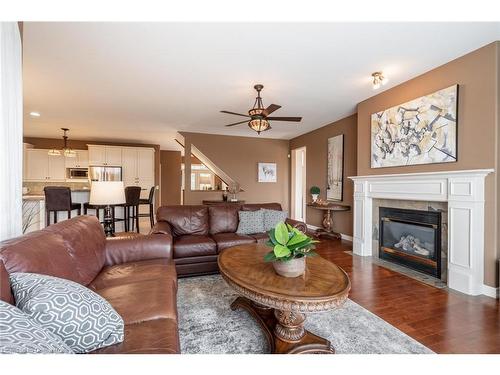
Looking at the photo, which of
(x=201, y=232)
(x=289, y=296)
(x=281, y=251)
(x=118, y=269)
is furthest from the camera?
(x=201, y=232)

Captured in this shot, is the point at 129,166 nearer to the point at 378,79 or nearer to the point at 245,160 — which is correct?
the point at 245,160

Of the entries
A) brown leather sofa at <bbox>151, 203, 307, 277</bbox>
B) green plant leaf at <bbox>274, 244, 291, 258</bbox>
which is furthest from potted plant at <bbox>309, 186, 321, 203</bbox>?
green plant leaf at <bbox>274, 244, 291, 258</bbox>

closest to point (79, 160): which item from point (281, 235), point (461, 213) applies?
point (281, 235)

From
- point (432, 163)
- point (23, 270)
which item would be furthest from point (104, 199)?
point (432, 163)

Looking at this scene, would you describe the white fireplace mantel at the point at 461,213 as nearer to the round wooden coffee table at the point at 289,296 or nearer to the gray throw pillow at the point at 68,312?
the round wooden coffee table at the point at 289,296

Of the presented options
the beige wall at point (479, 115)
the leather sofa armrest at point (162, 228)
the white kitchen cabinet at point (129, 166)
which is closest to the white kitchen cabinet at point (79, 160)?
the white kitchen cabinet at point (129, 166)

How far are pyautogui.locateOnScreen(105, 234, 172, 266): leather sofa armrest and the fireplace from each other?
3209 millimetres

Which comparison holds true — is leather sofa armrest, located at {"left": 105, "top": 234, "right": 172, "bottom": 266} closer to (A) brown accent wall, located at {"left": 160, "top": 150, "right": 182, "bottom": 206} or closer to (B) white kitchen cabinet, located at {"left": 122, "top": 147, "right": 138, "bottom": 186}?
(B) white kitchen cabinet, located at {"left": 122, "top": 147, "right": 138, "bottom": 186}

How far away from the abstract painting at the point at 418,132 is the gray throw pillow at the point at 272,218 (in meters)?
1.72

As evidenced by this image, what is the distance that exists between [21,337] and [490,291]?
3651 mm

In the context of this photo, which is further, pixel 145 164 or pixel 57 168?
pixel 145 164

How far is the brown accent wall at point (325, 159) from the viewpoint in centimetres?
487

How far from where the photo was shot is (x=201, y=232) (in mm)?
3498

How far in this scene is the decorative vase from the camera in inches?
62.2
